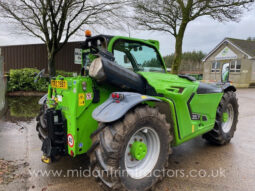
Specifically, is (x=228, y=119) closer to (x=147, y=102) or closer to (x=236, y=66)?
(x=147, y=102)

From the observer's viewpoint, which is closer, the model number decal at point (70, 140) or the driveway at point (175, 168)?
the model number decal at point (70, 140)

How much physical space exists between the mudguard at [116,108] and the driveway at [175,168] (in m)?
1.08

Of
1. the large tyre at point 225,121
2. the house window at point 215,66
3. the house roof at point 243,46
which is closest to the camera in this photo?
the large tyre at point 225,121

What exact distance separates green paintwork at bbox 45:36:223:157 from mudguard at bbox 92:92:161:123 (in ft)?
1.16

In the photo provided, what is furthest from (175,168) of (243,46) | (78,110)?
(243,46)

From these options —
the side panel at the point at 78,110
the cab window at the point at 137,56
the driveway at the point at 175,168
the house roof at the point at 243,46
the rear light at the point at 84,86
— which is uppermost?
the house roof at the point at 243,46

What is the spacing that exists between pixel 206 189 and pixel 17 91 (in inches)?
409

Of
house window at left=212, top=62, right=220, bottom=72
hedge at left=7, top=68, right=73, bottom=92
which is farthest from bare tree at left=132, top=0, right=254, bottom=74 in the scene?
house window at left=212, top=62, right=220, bottom=72

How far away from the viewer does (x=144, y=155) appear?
256cm

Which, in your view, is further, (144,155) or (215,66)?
(215,66)

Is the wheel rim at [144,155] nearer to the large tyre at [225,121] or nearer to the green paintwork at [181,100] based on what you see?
the green paintwork at [181,100]

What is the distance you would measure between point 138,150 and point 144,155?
137mm

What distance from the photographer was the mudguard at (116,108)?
2.14 meters

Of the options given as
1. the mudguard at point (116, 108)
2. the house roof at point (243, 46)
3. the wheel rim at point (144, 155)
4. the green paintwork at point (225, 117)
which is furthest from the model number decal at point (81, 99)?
the house roof at point (243, 46)
